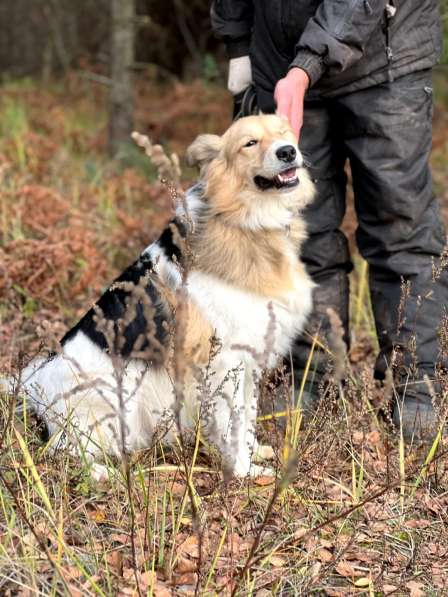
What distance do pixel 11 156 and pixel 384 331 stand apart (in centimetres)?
427

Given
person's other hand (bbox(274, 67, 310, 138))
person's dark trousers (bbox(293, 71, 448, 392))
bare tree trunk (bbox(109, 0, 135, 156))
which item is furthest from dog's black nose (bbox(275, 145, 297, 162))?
bare tree trunk (bbox(109, 0, 135, 156))

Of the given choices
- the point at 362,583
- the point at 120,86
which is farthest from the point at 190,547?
the point at 120,86

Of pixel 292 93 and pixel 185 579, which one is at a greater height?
pixel 292 93

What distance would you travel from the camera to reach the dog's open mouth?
126 inches

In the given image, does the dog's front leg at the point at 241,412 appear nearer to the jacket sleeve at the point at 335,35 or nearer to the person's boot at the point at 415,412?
the person's boot at the point at 415,412

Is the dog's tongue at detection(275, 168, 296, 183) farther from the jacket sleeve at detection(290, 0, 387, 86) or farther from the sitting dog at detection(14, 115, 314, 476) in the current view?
the jacket sleeve at detection(290, 0, 387, 86)

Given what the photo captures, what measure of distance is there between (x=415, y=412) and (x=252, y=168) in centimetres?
131

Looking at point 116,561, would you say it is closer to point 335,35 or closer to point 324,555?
point 324,555

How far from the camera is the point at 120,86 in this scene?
7734mm

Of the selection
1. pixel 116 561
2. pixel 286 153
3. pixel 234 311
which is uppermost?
pixel 286 153

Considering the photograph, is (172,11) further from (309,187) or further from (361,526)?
(361,526)

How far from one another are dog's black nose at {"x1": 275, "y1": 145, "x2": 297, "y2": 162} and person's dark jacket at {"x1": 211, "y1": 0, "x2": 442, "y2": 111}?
1.04 feet

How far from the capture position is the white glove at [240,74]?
3809 mm

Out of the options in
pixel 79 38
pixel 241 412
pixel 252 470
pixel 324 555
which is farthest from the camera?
pixel 79 38
